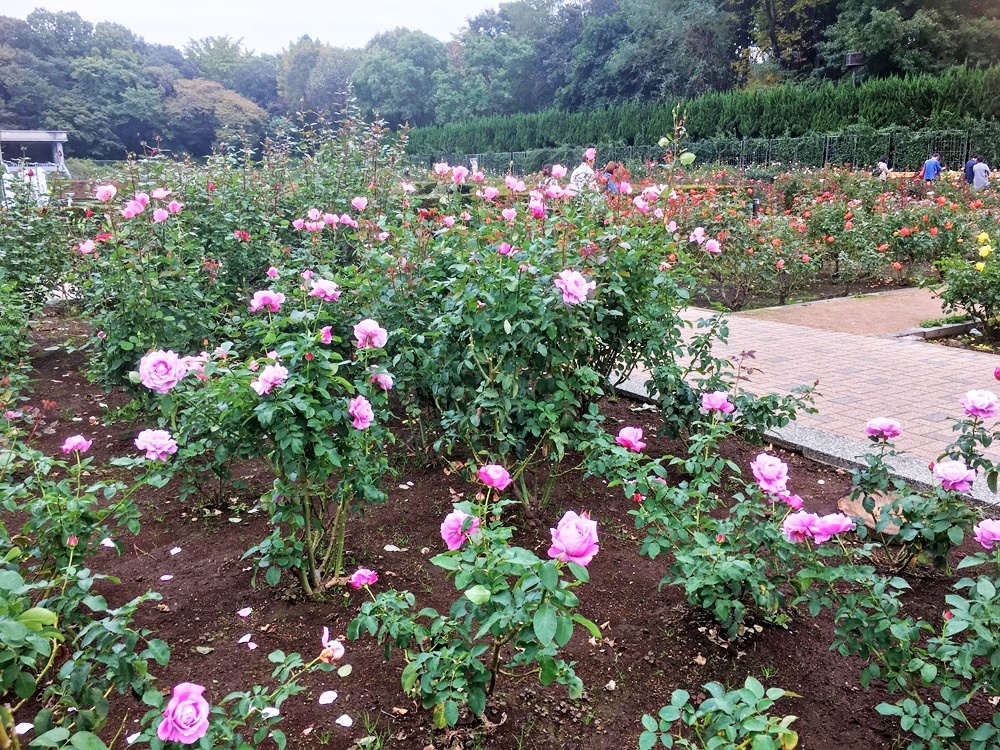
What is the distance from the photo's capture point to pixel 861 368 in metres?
5.05

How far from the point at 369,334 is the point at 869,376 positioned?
3.83m

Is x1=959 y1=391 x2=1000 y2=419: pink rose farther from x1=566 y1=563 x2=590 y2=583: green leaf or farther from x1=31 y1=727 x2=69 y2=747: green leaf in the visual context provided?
x1=31 y1=727 x2=69 y2=747: green leaf

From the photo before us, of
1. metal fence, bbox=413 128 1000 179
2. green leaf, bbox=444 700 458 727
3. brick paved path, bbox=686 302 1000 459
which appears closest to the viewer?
green leaf, bbox=444 700 458 727

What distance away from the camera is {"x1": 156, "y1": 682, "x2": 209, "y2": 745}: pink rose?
117 centimetres

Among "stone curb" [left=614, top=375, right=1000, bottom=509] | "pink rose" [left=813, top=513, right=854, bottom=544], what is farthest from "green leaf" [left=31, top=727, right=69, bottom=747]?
"stone curb" [left=614, top=375, right=1000, bottom=509]

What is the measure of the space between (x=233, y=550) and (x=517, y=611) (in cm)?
158

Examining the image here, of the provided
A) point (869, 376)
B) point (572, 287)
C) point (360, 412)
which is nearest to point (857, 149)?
point (869, 376)

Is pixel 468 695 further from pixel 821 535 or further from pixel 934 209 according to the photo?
pixel 934 209

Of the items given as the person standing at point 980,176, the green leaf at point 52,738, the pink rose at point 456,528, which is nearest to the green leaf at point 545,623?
the pink rose at point 456,528

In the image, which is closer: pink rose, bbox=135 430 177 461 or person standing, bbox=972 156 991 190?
pink rose, bbox=135 430 177 461

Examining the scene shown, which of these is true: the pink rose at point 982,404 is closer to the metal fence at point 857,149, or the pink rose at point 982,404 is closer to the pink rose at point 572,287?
the pink rose at point 572,287

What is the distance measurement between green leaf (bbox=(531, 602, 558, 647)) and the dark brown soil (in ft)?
1.95

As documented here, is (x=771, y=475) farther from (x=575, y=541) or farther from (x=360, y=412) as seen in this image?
(x=360, y=412)

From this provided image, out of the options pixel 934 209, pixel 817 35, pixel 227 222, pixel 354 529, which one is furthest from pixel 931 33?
pixel 354 529
